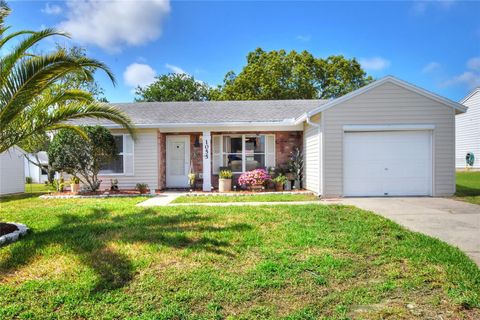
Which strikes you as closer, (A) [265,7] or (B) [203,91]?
(A) [265,7]

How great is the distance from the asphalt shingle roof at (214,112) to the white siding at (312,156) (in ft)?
5.67

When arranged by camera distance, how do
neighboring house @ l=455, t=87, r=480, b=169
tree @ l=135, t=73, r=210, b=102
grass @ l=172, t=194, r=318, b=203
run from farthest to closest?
tree @ l=135, t=73, r=210, b=102
neighboring house @ l=455, t=87, r=480, b=169
grass @ l=172, t=194, r=318, b=203

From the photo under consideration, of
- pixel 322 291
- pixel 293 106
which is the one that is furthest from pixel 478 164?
pixel 322 291

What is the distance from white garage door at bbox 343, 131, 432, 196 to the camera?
10047 millimetres

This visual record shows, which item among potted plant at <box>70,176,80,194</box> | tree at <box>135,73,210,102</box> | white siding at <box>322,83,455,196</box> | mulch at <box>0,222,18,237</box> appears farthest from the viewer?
tree at <box>135,73,210,102</box>

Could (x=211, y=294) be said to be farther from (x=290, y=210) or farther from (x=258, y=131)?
(x=258, y=131)

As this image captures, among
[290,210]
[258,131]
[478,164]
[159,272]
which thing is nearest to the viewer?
[159,272]

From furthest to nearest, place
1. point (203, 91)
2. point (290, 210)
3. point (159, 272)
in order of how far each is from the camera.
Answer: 1. point (203, 91)
2. point (290, 210)
3. point (159, 272)

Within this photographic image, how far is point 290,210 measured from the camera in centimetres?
721

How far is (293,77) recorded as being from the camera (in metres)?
28.9

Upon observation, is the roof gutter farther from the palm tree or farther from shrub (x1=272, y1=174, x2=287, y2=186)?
the palm tree

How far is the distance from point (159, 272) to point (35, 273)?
1683 mm

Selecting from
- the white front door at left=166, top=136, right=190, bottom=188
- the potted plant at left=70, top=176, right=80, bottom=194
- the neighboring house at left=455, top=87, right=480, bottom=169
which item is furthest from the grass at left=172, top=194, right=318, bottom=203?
the neighboring house at left=455, top=87, right=480, bottom=169

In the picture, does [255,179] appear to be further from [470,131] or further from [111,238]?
[470,131]
